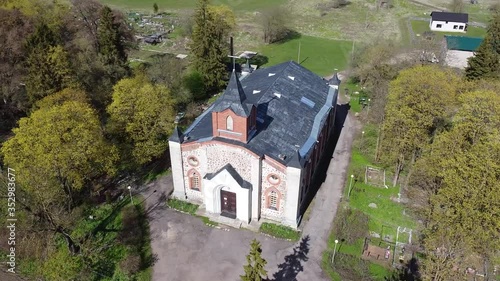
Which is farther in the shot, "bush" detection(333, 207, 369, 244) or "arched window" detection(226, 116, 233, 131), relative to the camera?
"bush" detection(333, 207, 369, 244)

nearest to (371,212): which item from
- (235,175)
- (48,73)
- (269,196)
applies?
(269,196)

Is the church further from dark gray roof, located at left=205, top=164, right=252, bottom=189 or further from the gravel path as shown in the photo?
the gravel path

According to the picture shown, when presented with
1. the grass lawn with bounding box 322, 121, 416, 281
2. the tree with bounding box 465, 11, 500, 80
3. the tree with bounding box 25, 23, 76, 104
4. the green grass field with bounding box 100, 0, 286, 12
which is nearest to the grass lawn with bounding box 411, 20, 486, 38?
the tree with bounding box 465, 11, 500, 80

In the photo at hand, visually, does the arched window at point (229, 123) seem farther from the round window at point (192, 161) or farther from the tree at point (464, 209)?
the tree at point (464, 209)

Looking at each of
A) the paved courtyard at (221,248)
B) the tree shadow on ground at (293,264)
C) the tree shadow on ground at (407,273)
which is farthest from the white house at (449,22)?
the tree shadow on ground at (293,264)

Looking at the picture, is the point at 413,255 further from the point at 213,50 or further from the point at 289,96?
the point at 213,50
